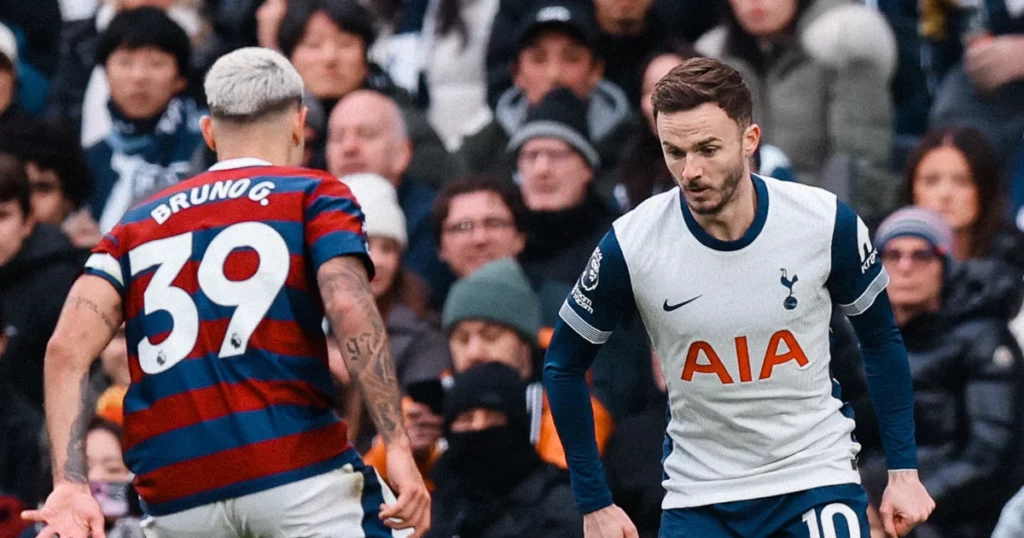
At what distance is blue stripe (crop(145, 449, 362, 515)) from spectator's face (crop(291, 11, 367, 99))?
5113mm

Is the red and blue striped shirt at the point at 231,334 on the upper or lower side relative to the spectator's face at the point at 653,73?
lower

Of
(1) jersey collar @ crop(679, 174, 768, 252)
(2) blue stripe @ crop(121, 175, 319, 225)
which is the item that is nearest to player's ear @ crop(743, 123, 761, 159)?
(1) jersey collar @ crop(679, 174, 768, 252)

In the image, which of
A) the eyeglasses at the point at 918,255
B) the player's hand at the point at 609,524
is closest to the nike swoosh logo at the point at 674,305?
the player's hand at the point at 609,524

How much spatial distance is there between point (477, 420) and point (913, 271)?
6.73ft

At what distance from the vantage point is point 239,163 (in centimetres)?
541

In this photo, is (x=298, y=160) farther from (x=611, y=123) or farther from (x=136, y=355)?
(x=611, y=123)

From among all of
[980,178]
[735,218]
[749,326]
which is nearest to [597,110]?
[980,178]

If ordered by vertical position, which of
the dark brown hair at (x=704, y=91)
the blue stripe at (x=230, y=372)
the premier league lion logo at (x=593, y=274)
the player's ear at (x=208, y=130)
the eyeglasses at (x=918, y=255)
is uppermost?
the player's ear at (x=208, y=130)

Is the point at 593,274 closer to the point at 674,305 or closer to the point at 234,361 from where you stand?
the point at 674,305

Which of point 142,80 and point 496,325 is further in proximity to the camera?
point 142,80

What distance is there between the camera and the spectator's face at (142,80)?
1045cm

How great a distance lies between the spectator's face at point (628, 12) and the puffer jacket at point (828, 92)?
767mm

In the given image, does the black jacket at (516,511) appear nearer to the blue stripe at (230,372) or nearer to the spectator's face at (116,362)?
the spectator's face at (116,362)

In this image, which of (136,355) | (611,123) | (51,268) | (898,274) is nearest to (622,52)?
(611,123)
